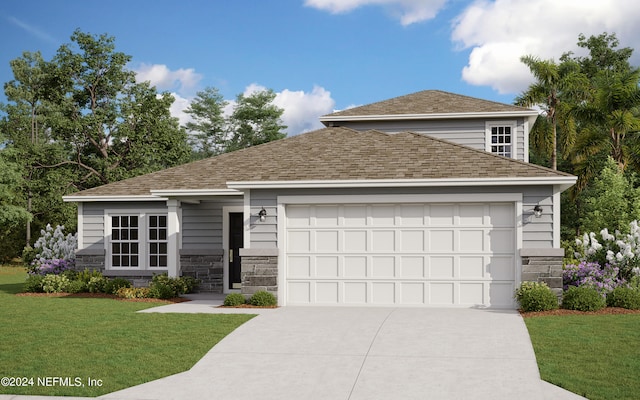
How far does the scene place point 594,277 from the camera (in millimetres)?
15062

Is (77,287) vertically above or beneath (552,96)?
beneath

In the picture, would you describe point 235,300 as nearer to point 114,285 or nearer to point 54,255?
point 114,285

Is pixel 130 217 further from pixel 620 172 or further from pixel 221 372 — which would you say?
pixel 620 172

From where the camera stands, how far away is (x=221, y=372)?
373 inches

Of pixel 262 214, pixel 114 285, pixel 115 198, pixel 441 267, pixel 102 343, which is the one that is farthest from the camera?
pixel 115 198

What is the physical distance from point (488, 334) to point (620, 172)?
18.2 metres

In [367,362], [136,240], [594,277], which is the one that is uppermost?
[136,240]

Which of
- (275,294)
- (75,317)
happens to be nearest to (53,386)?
(75,317)

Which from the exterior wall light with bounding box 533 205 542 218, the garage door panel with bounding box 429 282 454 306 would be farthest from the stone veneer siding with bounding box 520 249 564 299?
the garage door panel with bounding box 429 282 454 306

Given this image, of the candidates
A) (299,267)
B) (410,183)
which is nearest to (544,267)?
(410,183)

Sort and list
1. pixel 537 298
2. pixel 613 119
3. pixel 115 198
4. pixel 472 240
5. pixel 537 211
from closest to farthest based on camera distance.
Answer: pixel 537 298 → pixel 537 211 → pixel 472 240 → pixel 115 198 → pixel 613 119

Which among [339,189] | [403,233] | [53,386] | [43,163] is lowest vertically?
[53,386]

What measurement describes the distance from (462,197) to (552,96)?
21.3 meters

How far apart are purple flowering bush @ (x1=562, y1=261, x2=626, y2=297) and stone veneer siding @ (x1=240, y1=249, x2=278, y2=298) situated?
6818 millimetres
